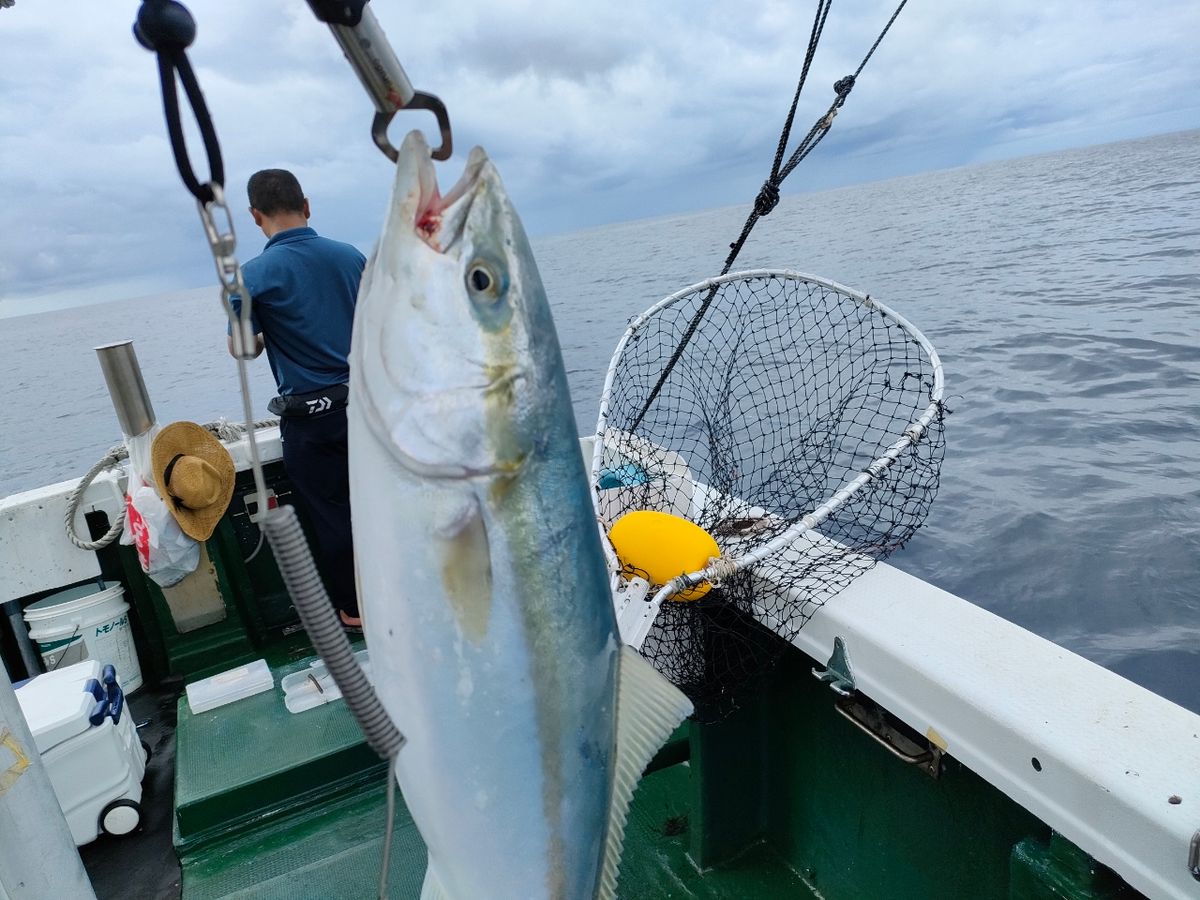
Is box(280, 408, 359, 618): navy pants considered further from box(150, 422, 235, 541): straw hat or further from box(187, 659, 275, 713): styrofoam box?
box(187, 659, 275, 713): styrofoam box

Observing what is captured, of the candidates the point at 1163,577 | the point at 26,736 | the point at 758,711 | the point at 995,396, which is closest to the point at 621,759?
the point at 26,736

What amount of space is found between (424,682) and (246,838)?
2637mm

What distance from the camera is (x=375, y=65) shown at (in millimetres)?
1272

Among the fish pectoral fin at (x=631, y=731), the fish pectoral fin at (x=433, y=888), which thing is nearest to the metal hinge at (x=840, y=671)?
the fish pectoral fin at (x=631, y=731)

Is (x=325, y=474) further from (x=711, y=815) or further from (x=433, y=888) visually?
(x=433, y=888)

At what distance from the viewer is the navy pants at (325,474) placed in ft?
13.3

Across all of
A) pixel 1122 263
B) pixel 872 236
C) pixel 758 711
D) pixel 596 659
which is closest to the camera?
pixel 596 659

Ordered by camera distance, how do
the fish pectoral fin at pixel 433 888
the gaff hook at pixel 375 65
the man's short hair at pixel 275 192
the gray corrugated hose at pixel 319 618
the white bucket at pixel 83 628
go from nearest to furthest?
the gray corrugated hose at pixel 319 618 → the gaff hook at pixel 375 65 → the fish pectoral fin at pixel 433 888 → the man's short hair at pixel 275 192 → the white bucket at pixel 83 628

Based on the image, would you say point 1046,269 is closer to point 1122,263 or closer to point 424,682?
point 1122,263

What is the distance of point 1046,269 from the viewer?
19484 mm

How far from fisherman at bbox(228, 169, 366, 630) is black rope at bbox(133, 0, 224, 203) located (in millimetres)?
2745

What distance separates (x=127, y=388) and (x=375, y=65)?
3.50 m

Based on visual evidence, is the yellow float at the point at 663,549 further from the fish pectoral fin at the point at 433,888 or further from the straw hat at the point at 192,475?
the straw hat at the point at 192,475

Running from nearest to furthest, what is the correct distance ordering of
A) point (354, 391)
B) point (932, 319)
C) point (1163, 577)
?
point (354, 391), point (1163, 577), point (932, 319)
